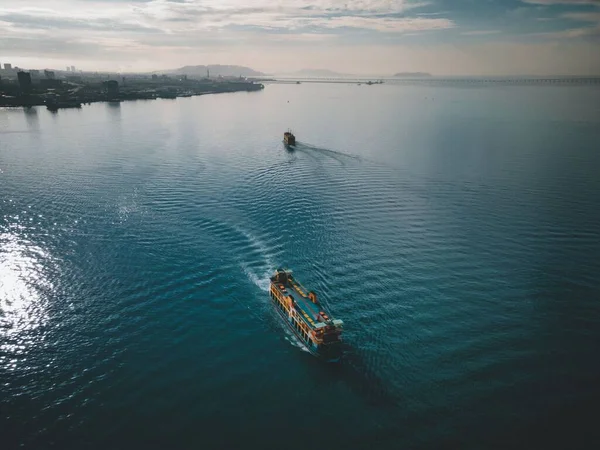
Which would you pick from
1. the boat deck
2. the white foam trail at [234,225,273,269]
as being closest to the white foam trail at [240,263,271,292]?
the white foam trail at [234,225,273,269]

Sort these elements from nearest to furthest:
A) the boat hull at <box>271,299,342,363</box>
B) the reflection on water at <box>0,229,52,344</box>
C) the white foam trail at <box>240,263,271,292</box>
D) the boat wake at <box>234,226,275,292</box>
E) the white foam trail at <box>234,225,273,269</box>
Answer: the boat hull at <box>271,299,342,363</box> → the reflection on water at <box>0,229,52,344</box> → the white foam trail at <box>240,263,271,292</box> → the boat wake at <box>234,226,275,292</box> → the white foam trail at <box>234,225,273,269</box>

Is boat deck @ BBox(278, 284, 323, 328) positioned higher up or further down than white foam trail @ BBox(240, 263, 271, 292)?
higher up

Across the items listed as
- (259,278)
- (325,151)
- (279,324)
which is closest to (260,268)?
(259,278)

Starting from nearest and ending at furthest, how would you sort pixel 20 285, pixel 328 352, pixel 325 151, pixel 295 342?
pixel 328 352
pixel 295 342
pixel 20 285
pixel 325 151

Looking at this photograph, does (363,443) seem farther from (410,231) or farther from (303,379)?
(410,231)

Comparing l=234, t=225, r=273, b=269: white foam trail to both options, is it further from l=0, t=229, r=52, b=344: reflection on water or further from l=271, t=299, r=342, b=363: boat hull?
l=0, t=229, r=52, b=344: reflection on water

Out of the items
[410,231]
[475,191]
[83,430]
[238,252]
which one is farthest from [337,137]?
[83,430]

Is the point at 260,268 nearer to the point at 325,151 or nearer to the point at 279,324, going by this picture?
the point at 279,324

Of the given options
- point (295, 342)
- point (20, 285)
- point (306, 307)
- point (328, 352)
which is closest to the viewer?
point (328, 352)
